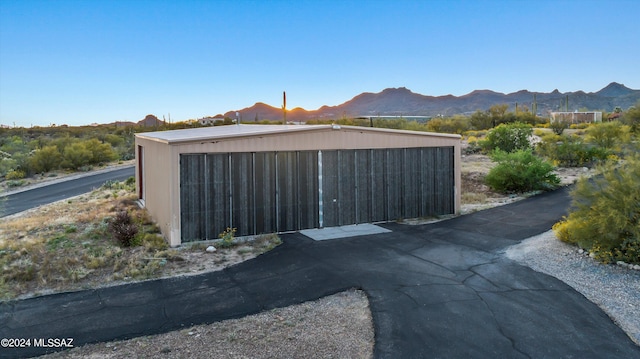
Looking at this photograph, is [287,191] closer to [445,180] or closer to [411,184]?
[411,184]

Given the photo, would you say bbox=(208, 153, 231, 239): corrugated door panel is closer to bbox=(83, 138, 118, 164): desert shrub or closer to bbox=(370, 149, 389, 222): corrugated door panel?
bbox=(370, 149, 389, 222): corrugated door panel

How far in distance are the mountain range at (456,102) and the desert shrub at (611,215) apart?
116 meters

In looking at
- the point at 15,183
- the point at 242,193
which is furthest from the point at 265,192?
the point at 15,183

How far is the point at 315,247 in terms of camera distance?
36.1ft

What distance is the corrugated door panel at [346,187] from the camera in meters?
13.4

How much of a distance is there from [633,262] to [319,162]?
786 cm

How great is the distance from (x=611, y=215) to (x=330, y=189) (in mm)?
7058

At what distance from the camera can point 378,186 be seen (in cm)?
1399

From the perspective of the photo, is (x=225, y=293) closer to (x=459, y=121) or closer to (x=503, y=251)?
(x=503, y=251)

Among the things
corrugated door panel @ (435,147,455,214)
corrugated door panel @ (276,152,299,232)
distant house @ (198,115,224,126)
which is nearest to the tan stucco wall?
corrugated door panel @ (276,152,299,232)

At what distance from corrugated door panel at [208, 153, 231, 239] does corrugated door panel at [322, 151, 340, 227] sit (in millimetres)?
2904

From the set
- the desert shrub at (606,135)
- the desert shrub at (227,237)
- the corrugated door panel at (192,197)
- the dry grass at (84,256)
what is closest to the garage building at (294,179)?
the corrugated door panel at (192,197)

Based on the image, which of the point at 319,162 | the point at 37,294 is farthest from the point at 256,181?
the point at 37,294

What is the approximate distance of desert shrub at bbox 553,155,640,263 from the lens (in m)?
8.95
